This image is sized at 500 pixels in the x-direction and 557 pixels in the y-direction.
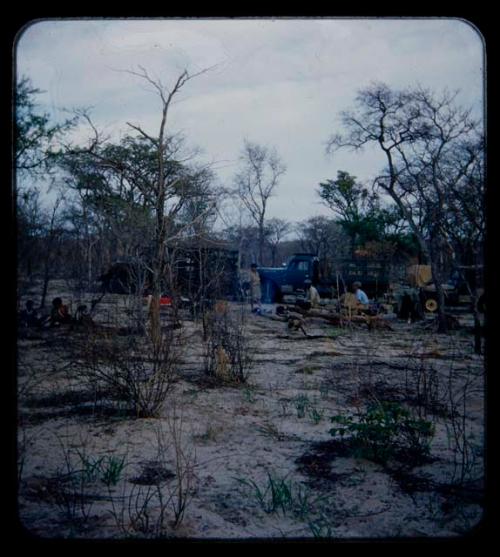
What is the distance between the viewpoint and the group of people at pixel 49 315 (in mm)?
3764

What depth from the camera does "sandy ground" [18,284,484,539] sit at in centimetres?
306

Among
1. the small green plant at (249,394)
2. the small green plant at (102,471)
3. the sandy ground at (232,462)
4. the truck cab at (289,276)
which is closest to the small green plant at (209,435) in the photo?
the sandy ground at (232,462)

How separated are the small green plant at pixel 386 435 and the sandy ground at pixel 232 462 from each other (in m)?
0.11

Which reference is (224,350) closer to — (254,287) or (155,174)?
(155,174)

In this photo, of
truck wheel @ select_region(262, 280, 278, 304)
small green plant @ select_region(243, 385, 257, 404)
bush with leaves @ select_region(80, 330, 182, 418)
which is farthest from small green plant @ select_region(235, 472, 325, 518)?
truck wheel @ select_region(262, 280, 278, 304)

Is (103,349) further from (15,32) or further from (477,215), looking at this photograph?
(477,215)

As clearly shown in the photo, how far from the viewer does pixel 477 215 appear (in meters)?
6.23

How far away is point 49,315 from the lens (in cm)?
490

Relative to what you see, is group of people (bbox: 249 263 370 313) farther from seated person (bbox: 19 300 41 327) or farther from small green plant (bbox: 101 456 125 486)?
small green plant (bbox: 101 456 125 486)

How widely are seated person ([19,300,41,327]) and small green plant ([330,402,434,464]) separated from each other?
2429mm

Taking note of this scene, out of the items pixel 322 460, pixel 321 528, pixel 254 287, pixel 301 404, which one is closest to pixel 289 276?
pixel 254 287

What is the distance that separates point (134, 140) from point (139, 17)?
5.17 meters

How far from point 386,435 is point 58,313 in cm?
349

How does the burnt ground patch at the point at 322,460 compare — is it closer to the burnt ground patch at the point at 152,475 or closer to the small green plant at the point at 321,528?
the small green plant at the point at 321,528
